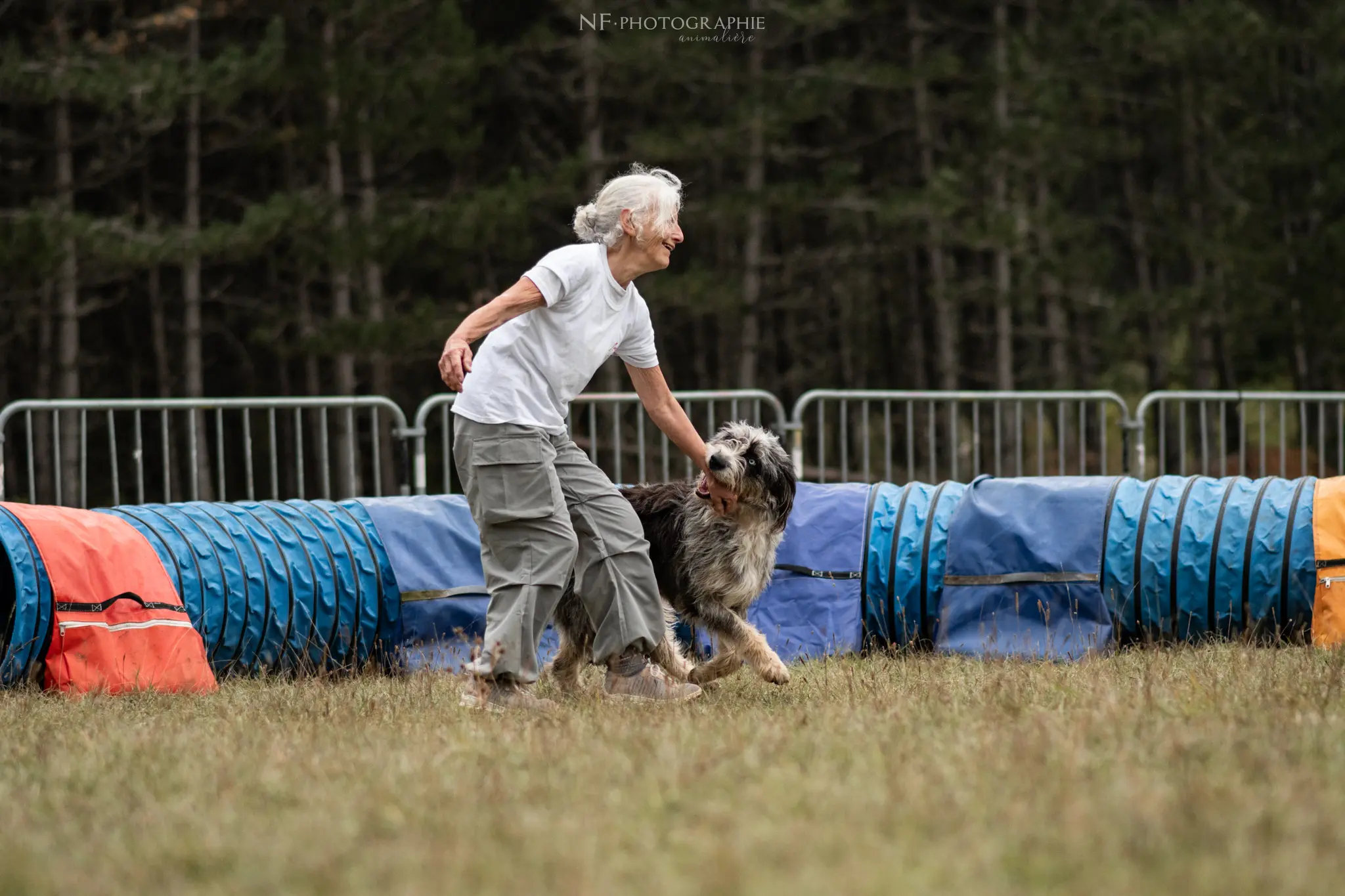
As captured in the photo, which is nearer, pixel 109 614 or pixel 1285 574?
pixel 109 614

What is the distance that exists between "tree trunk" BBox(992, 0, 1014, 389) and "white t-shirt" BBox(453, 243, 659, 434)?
12569mm

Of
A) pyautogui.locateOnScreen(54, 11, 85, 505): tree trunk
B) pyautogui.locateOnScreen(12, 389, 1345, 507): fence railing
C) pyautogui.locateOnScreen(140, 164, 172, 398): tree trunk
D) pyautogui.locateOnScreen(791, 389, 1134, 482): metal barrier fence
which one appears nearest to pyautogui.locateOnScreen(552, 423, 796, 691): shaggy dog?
pyautogui.locateOnScreen(12, 389, 1345, 507): fence railing

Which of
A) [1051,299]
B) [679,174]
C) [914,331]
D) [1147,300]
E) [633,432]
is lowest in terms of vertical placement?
[633,432]

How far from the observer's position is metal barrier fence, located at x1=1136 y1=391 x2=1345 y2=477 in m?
9.70

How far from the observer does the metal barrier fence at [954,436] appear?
9648mm

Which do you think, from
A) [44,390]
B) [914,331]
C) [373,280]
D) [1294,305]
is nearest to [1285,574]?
[373,280]

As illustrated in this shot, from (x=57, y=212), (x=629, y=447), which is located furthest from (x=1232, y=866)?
(x=57, y=212)

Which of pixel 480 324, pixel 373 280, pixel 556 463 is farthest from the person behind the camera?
pixel 373 280

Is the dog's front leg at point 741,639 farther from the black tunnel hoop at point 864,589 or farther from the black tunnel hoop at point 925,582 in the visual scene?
the black tunnel hoop at point 925,582

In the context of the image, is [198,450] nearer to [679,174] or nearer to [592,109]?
Result: [592,109]

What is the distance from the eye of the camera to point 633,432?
1611 cm

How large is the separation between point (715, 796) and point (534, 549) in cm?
180

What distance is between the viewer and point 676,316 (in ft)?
64.4

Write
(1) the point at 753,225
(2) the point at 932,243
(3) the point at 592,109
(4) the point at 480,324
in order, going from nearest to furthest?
(4) the point at 480,324 → (3) the point at 592,109 → (1) the point at 753,225 → (2) the point at 932,243
